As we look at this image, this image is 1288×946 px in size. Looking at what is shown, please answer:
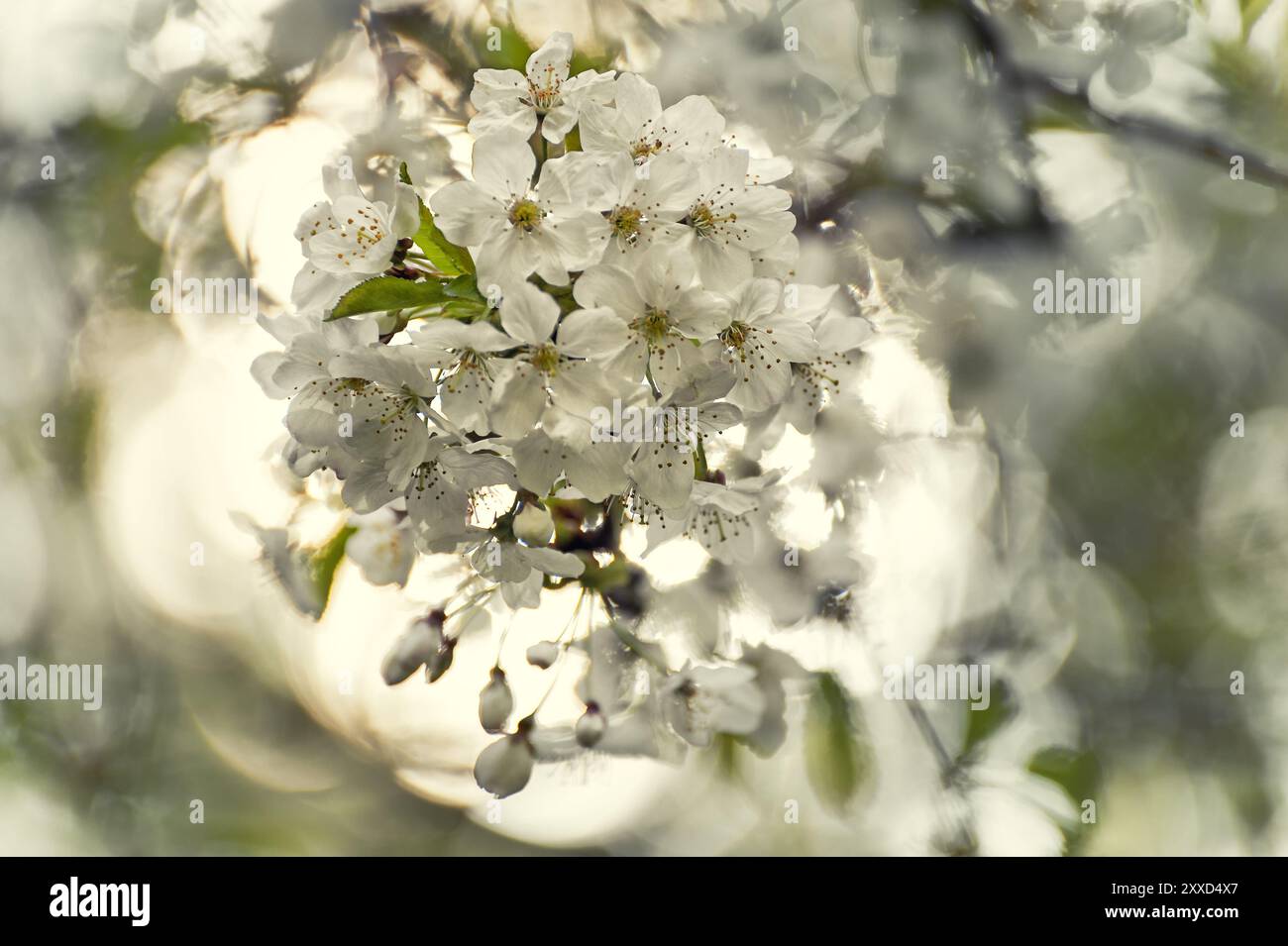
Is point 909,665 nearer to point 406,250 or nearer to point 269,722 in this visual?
point 406,250

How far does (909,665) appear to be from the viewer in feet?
3.71

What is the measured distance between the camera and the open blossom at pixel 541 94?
579mm

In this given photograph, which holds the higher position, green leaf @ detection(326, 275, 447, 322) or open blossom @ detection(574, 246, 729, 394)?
green leaf @ detection(326, 275, 447, 322)

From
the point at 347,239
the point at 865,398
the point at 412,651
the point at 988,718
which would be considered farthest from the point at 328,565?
the point at 988,718

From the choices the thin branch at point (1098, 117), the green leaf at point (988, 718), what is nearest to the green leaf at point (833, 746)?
the green leaf at point (988, 718)

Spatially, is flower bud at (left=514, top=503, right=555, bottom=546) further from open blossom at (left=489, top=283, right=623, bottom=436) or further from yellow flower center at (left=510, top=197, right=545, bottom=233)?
yellow flower center at (left=510, top=197, right=545, bottom=233)

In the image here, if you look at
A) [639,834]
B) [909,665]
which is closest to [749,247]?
[909,665]

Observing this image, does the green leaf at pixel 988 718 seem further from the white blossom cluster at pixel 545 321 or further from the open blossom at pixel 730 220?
the open blossom at pixel 730 220

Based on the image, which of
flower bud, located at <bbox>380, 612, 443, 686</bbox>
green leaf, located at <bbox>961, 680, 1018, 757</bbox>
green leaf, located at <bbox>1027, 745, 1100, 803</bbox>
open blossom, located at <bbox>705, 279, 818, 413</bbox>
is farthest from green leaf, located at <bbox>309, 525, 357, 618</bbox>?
green leaf, located at <bbox>1027, 745, 1100, 803</bbox>

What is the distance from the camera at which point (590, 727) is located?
0.84 meters

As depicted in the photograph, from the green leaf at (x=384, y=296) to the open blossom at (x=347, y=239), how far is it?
0.02m

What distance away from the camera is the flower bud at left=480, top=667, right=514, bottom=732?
78 cm

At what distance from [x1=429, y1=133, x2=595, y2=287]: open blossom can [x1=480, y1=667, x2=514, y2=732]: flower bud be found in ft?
1.45
